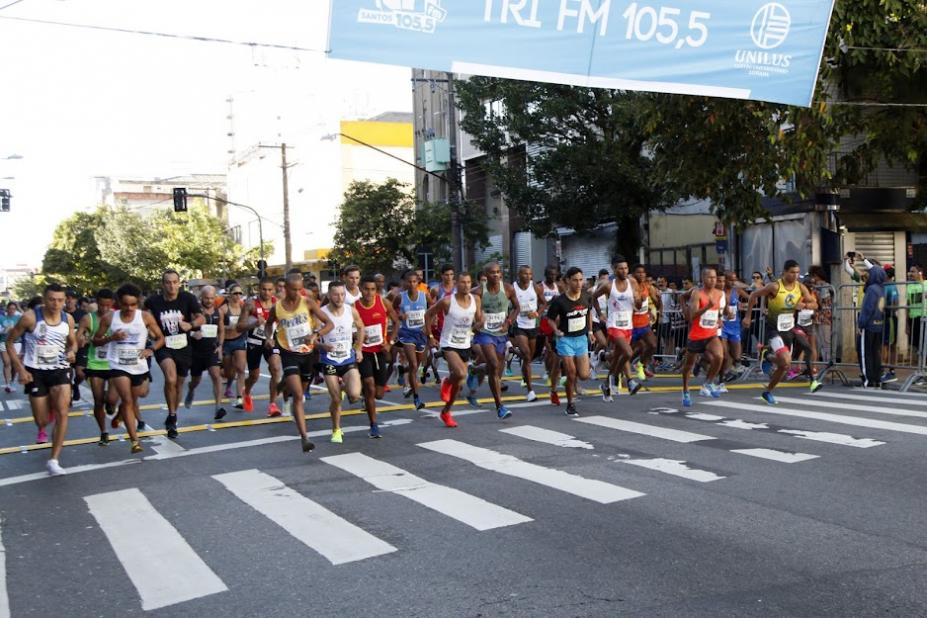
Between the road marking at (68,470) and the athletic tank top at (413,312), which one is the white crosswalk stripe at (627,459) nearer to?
the road marking at (68,470)

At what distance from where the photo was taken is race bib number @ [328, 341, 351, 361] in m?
11.6

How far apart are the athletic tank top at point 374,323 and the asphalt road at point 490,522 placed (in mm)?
1306

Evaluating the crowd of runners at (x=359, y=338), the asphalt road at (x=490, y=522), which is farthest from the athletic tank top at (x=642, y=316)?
the asphalt road at (x=490, y=522)

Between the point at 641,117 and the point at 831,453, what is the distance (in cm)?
1044

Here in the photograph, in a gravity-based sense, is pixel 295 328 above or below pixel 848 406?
above

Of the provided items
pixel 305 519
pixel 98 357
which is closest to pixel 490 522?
pixel 305 519

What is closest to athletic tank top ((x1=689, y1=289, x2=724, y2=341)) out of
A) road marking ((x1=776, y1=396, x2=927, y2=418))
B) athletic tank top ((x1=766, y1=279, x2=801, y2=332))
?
athletic tank top ((x1=766, y1=279, x2=801, y2=332))

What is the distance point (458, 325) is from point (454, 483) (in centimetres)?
435

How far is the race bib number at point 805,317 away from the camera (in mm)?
15523

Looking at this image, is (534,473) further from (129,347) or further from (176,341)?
(176,341)

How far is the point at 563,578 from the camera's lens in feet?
19.5

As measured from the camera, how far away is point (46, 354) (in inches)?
427

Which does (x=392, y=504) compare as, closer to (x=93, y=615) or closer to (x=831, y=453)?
(x=93, y=615)

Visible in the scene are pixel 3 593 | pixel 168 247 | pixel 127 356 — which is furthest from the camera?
pixel 168 247
